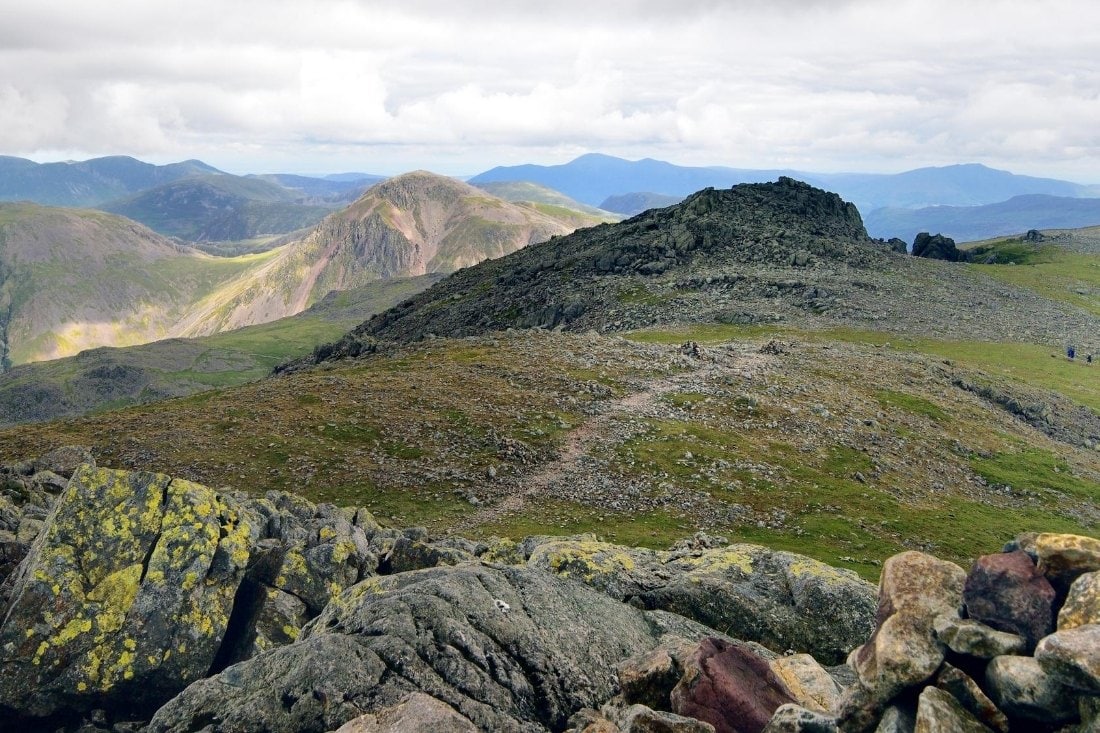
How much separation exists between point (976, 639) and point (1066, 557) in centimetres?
246

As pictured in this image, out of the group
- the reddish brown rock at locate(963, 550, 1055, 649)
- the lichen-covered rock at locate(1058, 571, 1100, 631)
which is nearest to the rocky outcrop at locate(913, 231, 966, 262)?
the reddish brown rock at locate(963, 550, 1055, 649)

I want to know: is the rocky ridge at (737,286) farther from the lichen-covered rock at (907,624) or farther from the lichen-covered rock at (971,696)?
the lichen-covered rock at (971,696)

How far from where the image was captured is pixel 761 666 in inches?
581

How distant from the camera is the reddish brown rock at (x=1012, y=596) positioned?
11.4 meters

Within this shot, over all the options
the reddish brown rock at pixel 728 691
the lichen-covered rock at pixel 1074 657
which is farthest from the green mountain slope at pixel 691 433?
the lichen-covered rock at pixel 1074 657

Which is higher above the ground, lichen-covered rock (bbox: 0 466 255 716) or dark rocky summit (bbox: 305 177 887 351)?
dark rocky summit (bbox: 305 177 887 351)

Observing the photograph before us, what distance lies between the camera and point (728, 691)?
44.6 ft

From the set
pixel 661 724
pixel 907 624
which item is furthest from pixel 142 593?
pixel 907 624

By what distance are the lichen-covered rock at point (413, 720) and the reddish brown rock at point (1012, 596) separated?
9618 millimetres

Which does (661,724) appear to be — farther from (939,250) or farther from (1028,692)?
(939,250)

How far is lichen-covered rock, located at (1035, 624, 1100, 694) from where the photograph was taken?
9633 millimetres

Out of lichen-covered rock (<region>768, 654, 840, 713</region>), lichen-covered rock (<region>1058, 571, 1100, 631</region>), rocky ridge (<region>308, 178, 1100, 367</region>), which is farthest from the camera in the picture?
rocky ridge (<region>308, 178, 1100, 367</region>)

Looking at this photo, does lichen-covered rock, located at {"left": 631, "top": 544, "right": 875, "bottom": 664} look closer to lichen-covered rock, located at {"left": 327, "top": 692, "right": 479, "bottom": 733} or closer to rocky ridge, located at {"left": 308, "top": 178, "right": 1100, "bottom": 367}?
lichen-covered rock, located at {"left": 327, "top": 692, "right": 479, "bottom": 733}

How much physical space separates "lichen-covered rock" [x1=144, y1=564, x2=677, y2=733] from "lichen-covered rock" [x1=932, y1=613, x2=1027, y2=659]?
26.3 ft
